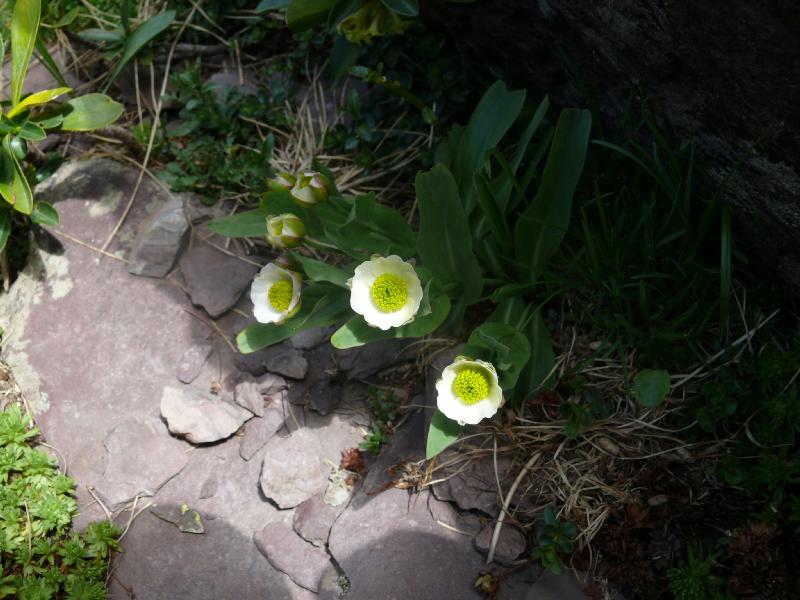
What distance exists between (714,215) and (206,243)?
6.12 feet

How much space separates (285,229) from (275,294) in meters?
0.20

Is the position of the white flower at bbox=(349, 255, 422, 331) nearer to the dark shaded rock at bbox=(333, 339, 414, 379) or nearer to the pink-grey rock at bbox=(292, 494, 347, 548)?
the dark shaded rock at bbox=(333, 339, 414, 379)

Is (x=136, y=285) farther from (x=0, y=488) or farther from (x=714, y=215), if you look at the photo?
(x=714, y=215)

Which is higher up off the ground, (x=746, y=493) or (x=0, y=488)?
(x=746, y=493)

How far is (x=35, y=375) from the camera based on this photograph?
9.53ft

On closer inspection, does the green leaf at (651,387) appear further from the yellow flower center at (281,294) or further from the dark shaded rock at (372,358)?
the yellow flower center at (281,294)

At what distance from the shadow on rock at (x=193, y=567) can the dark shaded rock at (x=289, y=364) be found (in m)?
0.55

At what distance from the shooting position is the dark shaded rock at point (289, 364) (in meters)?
2.75

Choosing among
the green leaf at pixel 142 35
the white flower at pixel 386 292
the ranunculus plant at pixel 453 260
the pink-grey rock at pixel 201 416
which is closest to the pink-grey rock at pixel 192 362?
the pink-grey rock at pixel 201 416

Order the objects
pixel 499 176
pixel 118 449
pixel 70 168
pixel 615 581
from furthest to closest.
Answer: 1. pixel 70 168
2. pixel 118 449
3. pixel 499 176
4. pixel 615 581

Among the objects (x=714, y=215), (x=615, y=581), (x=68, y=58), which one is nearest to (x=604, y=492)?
(x=615, y=581)

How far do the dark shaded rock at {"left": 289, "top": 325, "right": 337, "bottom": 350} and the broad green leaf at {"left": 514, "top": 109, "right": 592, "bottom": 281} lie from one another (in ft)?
2.49

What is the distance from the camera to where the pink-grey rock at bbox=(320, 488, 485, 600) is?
7.52ft

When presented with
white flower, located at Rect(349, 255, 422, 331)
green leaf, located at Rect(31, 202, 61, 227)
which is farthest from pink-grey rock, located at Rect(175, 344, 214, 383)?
Result: white flower, located at Rect(349, 255, 422, 331)
